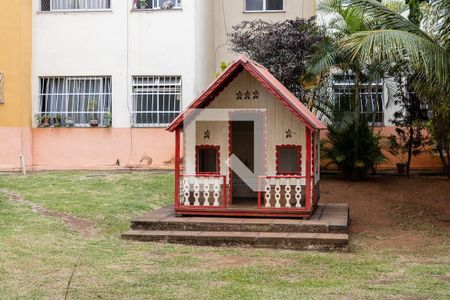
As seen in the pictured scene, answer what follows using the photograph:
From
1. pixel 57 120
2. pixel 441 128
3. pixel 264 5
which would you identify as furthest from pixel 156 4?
pixel 441 128

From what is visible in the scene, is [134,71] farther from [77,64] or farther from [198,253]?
[198,253]

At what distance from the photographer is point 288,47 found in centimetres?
1841

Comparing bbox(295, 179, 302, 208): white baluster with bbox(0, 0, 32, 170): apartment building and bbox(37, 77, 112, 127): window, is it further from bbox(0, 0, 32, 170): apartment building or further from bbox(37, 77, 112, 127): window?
bbox(0, 0, 32, 170): apartment building

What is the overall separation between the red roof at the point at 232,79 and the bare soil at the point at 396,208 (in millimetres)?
2433

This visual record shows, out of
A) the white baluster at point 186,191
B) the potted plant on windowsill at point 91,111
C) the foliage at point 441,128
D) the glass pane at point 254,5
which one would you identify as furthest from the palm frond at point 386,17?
the potted plant on windowsill at point 91,111

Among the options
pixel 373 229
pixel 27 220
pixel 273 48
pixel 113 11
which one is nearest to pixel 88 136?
pixel 113 11

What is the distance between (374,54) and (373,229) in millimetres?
3322

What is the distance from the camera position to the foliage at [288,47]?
18.3 meters

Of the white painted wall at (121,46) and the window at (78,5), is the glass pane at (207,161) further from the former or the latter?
the window at (78,5)

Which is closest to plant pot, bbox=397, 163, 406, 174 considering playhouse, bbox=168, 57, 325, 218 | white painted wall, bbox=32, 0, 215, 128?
white painted wall, bbox=32, 0, 215, 128

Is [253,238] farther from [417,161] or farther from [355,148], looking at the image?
[417,161]

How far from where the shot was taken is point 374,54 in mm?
13344

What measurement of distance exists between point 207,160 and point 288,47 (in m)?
5.65

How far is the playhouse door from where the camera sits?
14.5 metres
